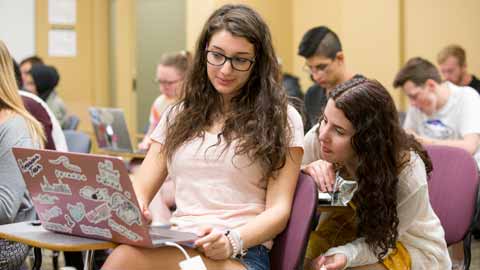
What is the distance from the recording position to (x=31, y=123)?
2699mm

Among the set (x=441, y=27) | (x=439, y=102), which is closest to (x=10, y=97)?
(x=439, y=102)

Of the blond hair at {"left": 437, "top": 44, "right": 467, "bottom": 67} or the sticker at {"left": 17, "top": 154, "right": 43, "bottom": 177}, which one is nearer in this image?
the sticker at {"left": 17, "top": 154, "right": 43, "bottom": 177}

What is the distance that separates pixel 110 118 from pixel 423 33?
2.50 metres

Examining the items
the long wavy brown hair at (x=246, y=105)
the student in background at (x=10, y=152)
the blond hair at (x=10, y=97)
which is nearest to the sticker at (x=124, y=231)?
the long wavy brown hair at (x=246, y=105)

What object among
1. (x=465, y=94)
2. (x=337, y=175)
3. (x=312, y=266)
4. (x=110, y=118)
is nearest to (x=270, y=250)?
(x=312, y=266)

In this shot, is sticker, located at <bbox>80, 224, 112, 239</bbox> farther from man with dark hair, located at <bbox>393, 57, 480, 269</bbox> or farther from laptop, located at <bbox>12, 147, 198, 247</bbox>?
man with dark hair, located at <bbox>393, 57, 480, 269</bbox>

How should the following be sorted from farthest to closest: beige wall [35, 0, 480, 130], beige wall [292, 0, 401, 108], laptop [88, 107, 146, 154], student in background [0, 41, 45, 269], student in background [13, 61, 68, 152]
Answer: beige wall [292, 0, 401, 108], beige wall [35, 0, 480, 130], laptop [88, 107, 146, 154], student in background [13, 61, 68, 152], student in background [0, 41, 45, 269]

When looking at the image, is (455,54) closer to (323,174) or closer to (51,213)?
(323,174)

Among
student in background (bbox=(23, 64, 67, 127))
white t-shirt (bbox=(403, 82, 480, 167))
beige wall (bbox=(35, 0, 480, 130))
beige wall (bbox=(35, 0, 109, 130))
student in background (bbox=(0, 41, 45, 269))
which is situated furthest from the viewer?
beige wall (bbox=(35, 0, 109, 130))

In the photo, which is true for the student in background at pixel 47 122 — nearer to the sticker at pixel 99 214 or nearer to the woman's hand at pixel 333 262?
the sticker at pixel 99 214

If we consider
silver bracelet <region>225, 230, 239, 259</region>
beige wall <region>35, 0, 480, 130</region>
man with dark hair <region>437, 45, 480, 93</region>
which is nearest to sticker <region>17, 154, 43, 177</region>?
silver bracelet <region>225, 230, 239, 259</region>

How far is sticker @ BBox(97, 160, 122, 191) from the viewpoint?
6.15 ft

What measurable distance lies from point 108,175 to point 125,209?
9 centimetres

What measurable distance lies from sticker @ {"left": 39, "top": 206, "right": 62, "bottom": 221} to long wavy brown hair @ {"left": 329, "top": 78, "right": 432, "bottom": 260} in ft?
2.65
